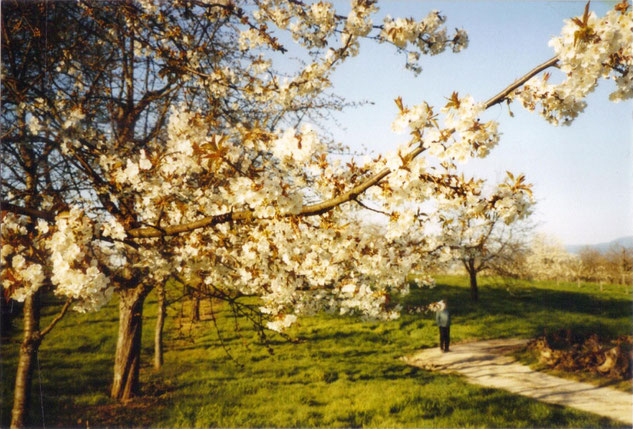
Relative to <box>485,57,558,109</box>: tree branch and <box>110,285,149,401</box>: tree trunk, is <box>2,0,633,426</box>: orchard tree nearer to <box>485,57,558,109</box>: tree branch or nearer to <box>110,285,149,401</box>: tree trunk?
<box>485,57,558,109</box>: tree branch

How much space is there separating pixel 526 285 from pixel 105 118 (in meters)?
25.2

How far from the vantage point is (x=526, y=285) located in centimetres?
2355

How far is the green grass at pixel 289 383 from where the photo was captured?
6250 millimetres

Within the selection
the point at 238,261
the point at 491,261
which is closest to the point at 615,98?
the point at 238,261

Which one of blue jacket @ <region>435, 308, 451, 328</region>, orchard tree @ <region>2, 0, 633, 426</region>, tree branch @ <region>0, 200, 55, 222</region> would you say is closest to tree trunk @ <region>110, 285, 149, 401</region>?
orchard tree @ <region>2, 0, 633, 426</region>

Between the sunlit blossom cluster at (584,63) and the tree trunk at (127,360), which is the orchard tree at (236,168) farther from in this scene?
the tree trunk at (127,360)

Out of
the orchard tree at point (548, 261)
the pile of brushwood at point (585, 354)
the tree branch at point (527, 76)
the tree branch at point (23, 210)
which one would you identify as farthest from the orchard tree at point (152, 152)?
the orchard tree at point (548, 261)

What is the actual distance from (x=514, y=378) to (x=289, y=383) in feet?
17.8

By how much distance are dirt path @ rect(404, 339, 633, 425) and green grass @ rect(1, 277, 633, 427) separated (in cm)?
61

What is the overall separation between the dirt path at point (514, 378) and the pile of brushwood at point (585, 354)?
770 mm

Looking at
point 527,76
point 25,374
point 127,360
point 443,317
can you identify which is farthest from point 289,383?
point 527,76

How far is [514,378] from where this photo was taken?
8852 millimetres

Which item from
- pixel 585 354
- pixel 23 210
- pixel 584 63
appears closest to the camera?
pixel 584 63

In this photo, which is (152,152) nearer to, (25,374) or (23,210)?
(23,210)
